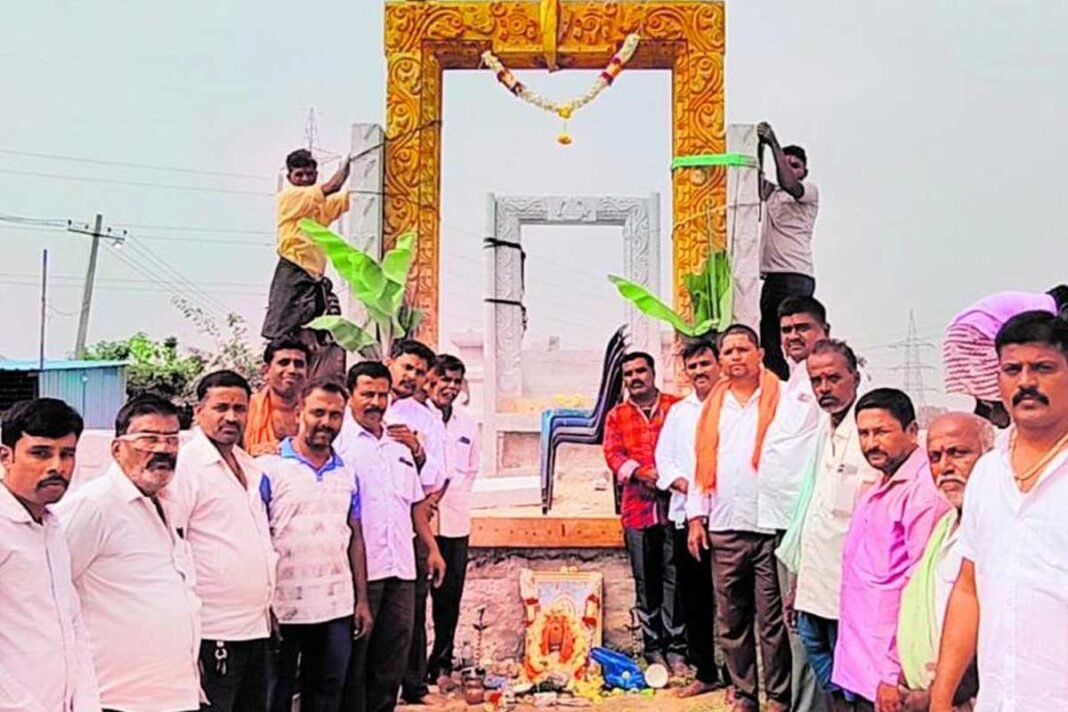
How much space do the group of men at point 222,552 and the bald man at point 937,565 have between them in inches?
65.1

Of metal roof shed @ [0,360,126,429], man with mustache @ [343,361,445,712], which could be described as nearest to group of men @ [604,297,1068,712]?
man with mustache @ [343,361,445,712]

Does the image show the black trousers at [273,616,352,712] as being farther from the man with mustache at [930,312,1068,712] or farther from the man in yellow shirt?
the man in yellow shirt

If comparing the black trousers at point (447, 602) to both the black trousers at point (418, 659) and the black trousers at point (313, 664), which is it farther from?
the black trousers at point (313, 664)

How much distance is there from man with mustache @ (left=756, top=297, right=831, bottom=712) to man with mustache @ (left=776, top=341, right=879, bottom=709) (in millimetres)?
395

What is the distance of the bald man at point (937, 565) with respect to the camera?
2.41m

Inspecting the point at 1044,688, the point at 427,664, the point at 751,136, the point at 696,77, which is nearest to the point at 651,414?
the point at 427,664

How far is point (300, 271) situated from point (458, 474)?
71.7 inches

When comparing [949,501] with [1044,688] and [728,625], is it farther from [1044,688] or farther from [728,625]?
[728,625]

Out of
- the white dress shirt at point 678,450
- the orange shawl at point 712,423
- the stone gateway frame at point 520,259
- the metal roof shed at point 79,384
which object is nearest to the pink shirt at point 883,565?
the orange shawl at point 712,423

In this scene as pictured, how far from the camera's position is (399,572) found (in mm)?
3875

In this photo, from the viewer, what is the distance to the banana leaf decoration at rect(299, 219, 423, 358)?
229 inches

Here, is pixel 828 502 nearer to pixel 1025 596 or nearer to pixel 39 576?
pixel 1025 596

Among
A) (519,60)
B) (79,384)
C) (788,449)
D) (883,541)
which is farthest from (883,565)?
(79,384)

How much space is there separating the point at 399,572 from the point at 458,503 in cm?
104
